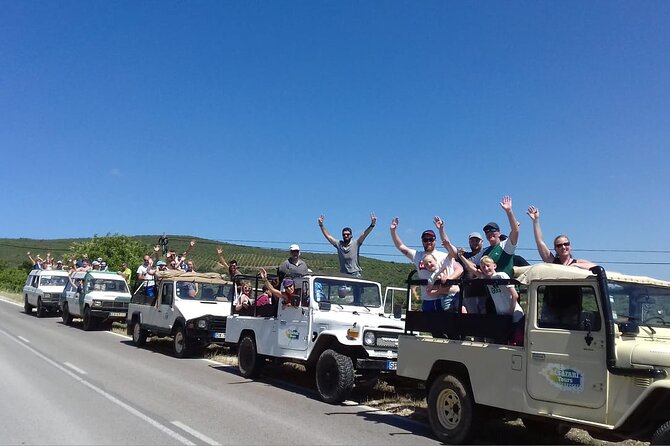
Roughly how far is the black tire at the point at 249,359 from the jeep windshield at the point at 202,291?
13.1 feet

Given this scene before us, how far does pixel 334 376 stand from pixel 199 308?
7.21 m

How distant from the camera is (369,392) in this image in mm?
10828

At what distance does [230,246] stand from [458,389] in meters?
103

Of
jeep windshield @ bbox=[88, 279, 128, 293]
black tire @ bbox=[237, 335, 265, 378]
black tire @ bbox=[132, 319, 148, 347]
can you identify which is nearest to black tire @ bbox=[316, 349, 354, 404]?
black tire @ bbox=[237, 335, 265, 378]

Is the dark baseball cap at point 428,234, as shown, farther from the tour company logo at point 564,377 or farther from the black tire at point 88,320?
the black tire at point 88,320

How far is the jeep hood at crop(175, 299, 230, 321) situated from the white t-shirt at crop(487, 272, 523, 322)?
386 inches

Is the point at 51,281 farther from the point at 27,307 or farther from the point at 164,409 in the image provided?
the point at 164,409

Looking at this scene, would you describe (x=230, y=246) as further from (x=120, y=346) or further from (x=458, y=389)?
(x=458, y=389)

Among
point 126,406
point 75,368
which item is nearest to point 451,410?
point 126,406

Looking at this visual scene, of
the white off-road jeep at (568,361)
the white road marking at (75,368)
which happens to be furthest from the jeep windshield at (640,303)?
the white road marking at (75,368)

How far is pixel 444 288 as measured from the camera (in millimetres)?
7836

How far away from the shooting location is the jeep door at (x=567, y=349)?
227 inches

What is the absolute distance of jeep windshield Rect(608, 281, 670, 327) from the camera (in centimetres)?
596

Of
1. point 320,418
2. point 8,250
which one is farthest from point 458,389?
point 8,250
